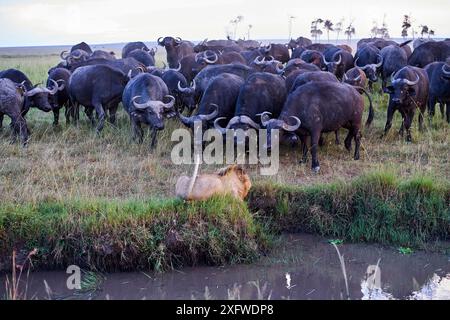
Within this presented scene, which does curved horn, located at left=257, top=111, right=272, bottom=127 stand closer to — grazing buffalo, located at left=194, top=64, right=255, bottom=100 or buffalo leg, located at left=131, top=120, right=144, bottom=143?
buffalo leg, located at left=131, top=120, right=144, bottom=143

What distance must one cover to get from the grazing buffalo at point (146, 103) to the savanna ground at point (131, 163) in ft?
0.84

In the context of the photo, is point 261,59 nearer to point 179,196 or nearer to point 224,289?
Result: point 179,196

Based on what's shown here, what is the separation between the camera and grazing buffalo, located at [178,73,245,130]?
8.58m

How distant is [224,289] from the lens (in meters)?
5.24

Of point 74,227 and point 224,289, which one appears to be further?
point 74,227

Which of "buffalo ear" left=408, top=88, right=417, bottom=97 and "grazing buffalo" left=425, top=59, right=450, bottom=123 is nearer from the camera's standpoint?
"buffalo ear" left=408, top=88, right=417, bottom=97

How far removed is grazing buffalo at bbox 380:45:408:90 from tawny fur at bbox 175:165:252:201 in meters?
7.87

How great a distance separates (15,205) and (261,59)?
27.3ft

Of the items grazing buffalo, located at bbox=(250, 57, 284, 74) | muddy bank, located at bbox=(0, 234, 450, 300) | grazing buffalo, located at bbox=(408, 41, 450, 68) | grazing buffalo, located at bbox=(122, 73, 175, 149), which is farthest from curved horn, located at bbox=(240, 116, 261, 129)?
grazing buffalo, located at bbox=(408, 41, 450, 68)

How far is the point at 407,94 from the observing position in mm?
8711

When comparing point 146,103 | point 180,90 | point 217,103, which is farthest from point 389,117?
point 146,103

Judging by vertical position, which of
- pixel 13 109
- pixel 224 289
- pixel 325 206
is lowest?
pixel 224 289

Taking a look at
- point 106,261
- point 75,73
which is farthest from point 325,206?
point 75,73

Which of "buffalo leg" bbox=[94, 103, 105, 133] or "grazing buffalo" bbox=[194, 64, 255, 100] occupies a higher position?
"grazing buffalo" bbox=[194, 64, 255, 100]
